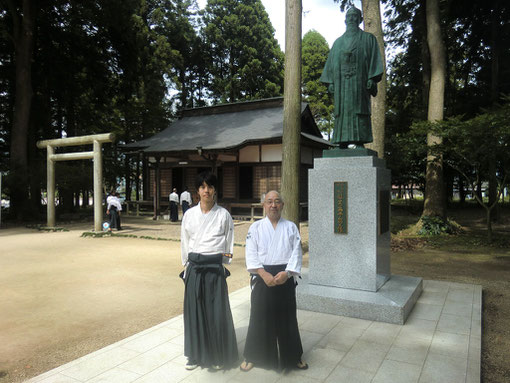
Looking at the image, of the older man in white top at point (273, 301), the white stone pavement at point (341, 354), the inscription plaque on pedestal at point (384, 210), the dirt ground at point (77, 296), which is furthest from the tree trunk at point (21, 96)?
the older man in white top at point (273, 301)

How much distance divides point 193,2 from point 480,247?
2438cm

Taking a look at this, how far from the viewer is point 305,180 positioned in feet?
54.3

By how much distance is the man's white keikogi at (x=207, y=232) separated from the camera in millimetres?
2957

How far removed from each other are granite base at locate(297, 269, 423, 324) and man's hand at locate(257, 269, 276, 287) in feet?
5.36

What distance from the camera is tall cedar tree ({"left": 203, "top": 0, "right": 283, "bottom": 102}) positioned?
24.2 meters

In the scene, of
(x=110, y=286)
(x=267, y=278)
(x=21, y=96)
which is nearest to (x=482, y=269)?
(x=267, y=278)

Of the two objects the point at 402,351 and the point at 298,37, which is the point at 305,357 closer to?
the point at 402,351

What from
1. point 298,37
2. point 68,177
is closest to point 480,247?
point 298,37

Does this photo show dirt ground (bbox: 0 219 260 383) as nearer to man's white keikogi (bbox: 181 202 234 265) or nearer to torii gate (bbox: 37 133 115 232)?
man's white keikogi (bbox: 181 202 234 265)

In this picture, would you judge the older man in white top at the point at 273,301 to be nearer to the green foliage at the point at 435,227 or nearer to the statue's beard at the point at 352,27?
the statue's beard at the point at 352,27

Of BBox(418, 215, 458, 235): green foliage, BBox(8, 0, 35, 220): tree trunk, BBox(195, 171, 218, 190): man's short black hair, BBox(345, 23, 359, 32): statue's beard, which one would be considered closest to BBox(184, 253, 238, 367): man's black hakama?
BBox(195, 171, 218, 190): man's short black hair

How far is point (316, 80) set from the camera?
25859 mm

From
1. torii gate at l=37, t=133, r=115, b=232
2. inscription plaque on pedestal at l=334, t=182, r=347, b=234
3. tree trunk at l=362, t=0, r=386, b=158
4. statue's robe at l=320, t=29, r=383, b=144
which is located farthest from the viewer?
torii gate at l=37, t=133, r=115, b=232

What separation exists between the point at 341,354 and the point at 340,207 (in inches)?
71.7
